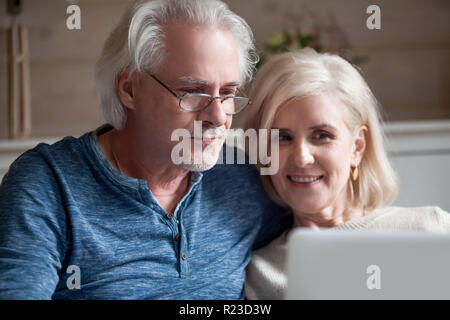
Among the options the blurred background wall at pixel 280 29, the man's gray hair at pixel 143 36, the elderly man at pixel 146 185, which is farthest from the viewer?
the blurred background wall at pixel 280 29

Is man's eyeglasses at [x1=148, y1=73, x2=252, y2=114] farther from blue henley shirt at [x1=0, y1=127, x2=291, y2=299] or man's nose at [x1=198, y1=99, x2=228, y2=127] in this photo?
blue henley shirt at [x1=0, y1=127, x2=291, y2=299]

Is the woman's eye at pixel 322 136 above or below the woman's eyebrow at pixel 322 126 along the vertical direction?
below

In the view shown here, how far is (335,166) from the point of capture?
4.53ft

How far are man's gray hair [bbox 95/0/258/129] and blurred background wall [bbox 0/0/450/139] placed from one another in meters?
1.39

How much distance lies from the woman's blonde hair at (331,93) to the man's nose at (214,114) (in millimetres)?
169

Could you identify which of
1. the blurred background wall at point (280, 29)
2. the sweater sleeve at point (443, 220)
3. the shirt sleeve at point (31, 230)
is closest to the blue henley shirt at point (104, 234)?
the shirt sleeve at point (31, 230)

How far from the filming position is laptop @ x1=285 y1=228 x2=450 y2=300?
2.52 feet

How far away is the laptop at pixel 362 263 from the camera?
767mm

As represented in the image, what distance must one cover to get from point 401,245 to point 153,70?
754 mm

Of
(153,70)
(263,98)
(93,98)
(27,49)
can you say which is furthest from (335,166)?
(27,49)

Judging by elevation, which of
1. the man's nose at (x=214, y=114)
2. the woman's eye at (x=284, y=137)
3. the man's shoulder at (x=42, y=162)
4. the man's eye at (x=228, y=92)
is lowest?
the man's shoulder at (x=42, y=162)

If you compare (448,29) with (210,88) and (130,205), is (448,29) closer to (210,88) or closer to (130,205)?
(210,88)

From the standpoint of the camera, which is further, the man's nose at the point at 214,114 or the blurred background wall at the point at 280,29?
the blurred background wall at the point at 280,29

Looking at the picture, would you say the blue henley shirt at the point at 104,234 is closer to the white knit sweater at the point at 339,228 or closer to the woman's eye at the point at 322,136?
the white knit sweater at the point at 339,228
